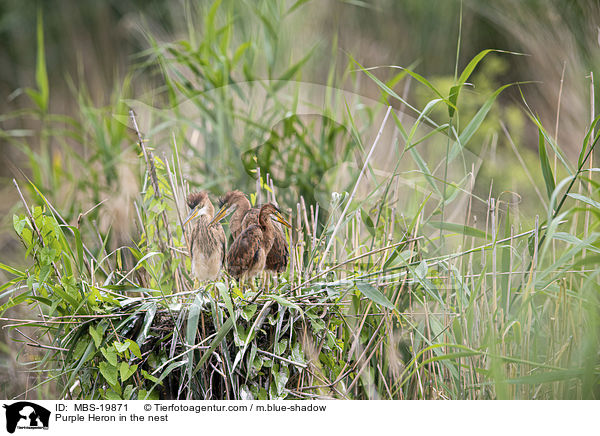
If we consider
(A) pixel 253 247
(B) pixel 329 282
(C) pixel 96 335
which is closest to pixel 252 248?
(A) pixel 253 247

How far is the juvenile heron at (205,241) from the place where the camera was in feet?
1.95

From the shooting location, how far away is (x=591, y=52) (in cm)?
91

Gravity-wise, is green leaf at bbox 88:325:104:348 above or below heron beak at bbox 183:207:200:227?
below

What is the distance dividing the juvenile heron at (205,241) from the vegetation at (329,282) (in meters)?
0.03

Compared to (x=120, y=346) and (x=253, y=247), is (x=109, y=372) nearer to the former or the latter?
(x=120, y=346)

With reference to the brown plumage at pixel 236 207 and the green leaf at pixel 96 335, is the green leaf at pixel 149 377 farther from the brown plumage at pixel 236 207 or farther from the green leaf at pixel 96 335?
the brown plumage at pixel 236 207

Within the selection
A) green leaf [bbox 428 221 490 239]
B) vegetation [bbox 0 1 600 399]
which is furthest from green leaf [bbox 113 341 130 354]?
green leaf [bbox 428 221 490 239]

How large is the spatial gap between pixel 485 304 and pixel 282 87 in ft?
1.59

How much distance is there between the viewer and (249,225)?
0.59 m

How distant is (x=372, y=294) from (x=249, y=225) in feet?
0.58

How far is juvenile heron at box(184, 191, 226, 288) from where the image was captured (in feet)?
1.95
